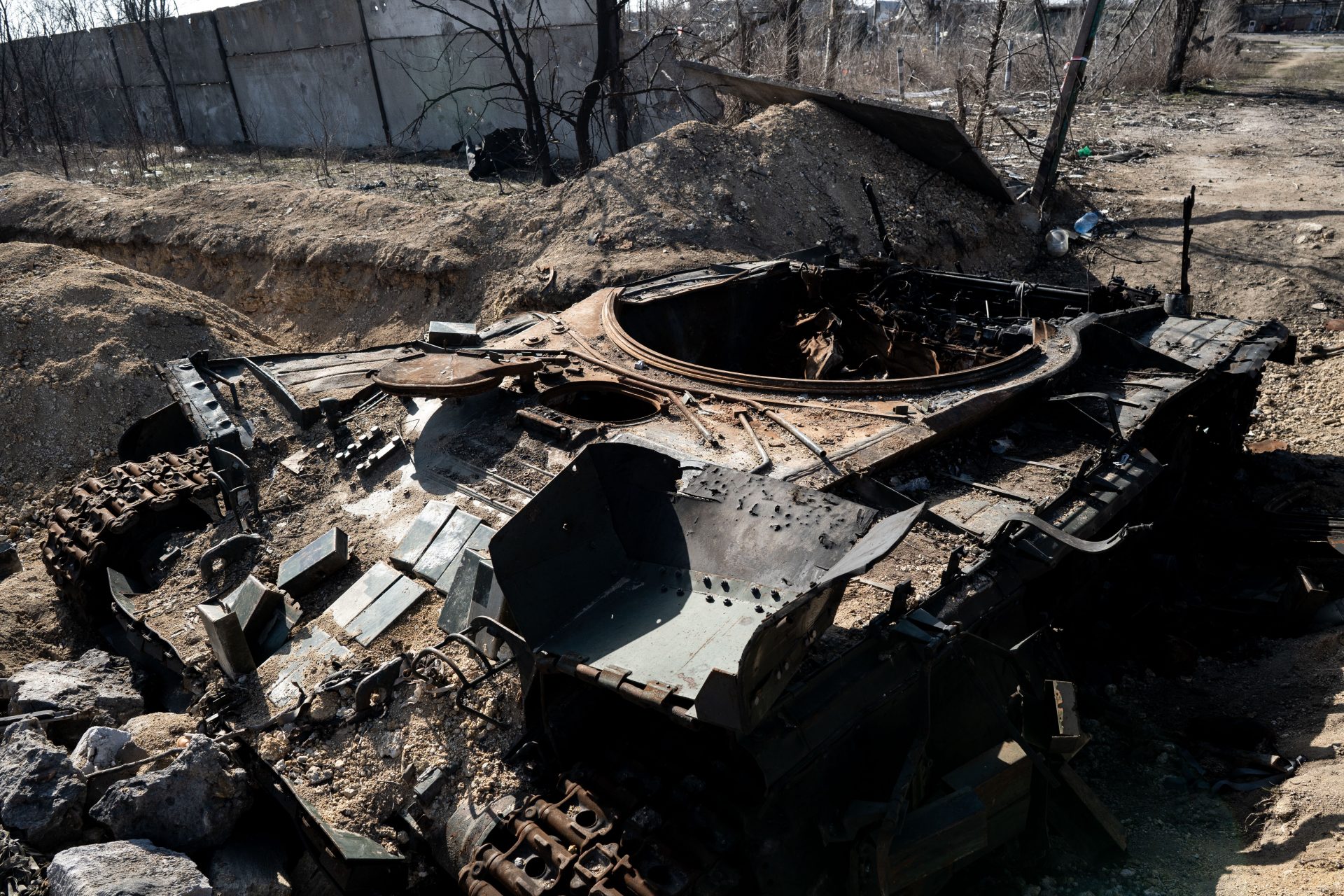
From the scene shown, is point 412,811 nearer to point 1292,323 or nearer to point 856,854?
point 856,854

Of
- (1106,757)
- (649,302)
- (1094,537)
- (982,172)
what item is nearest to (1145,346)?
(1094,537)

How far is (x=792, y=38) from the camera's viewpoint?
1595 cm

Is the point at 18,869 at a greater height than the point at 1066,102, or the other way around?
the point at 1066,102

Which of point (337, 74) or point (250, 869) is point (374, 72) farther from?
point (250, 869)

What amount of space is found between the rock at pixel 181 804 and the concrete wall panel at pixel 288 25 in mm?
18368

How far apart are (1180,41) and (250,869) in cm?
2140

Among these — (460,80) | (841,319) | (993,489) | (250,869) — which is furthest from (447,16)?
(250,869)

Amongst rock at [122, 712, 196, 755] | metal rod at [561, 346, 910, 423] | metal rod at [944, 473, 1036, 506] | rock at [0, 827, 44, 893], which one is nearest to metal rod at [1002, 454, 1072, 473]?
metal rod at [944, 473, 1036, 506]

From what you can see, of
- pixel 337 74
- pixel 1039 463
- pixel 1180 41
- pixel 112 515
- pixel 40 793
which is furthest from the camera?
pixel 337 74

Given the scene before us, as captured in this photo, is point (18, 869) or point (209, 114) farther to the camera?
point (209, 114)

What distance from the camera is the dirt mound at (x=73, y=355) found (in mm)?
8953

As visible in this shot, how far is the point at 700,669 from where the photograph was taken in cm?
357

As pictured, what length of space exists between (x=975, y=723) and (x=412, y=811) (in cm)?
230

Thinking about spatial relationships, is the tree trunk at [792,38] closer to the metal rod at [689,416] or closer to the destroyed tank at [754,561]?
the destroyed tank at [754,561]
